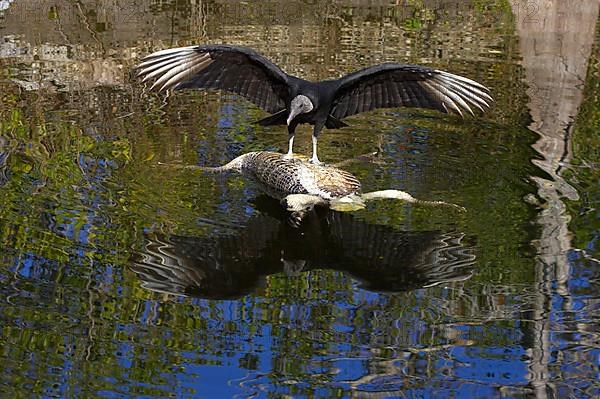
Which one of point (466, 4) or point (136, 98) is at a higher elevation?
point (466, 4)

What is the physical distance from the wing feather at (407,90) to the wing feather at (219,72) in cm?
47

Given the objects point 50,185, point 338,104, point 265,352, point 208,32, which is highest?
point 208,32

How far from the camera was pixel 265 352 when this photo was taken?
409 cm

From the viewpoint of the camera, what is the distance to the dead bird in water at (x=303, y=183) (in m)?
6.00

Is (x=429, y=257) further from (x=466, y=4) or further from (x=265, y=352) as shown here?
(x=466, y=4)

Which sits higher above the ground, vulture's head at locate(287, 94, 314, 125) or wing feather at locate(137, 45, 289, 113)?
wing feather at locate(137, 45, 289, 113)

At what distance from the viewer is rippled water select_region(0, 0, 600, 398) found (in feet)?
12.9

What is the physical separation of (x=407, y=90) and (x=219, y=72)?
1323 mm

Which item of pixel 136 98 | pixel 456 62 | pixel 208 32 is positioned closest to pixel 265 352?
pixel 136 98

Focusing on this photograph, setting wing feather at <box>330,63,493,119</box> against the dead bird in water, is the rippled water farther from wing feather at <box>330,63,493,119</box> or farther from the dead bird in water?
wing feather at <box>330,63,493,119</box>

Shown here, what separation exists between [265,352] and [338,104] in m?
3.26

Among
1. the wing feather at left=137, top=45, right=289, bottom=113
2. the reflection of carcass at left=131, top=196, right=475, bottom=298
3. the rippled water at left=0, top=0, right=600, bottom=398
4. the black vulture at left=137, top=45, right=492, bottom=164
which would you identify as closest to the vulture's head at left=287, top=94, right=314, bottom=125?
the black vulture at left=137, top=45, right=492, bottom=164

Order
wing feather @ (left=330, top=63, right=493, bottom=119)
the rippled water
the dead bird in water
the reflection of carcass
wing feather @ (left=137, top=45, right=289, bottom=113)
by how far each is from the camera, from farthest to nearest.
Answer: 1. wing feather @ (left=137, top=45, right=289, bottom=113)
2. wing feather @ (left=330, top=63, right=493, bottom=119)
3. the dead bird in water
4. the reflection of carcass
5. the rippled water

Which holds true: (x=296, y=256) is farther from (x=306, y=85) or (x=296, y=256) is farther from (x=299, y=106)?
(x=306, y=85)
